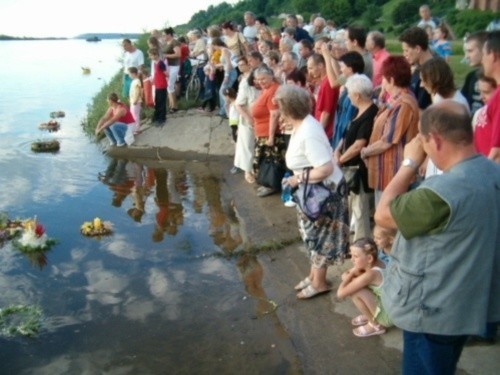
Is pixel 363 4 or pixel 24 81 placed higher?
pixel 363 4

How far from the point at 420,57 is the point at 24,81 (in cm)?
2838

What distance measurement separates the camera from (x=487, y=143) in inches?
151

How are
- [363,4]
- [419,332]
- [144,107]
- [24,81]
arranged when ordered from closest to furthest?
[419,332] < [144,107] < [24,81] < [363,4]

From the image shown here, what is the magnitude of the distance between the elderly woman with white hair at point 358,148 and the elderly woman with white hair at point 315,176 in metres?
0.80

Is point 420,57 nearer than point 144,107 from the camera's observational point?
Yes

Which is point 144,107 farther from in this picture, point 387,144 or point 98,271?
point 387,144

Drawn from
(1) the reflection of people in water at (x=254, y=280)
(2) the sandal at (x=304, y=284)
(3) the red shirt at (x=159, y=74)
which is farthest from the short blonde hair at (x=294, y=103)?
(3) the red shirt at (x=159, y=74)

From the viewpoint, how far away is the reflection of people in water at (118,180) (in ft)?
29.1

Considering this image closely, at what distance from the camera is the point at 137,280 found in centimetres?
578

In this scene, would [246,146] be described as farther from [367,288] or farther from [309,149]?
[367,288]

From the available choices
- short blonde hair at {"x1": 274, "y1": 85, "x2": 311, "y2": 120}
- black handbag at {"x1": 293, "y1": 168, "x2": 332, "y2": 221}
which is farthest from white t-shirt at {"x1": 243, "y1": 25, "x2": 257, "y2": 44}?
black handbag at {"x1": 293, "y1": 168, "x2": 332, "y2": 221}

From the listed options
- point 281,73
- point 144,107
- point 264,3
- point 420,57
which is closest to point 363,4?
point 264,3

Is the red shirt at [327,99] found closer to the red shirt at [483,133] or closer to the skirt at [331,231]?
the skirt at [331,231]

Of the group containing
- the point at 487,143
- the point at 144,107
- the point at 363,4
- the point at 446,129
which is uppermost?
the point at 363,4
